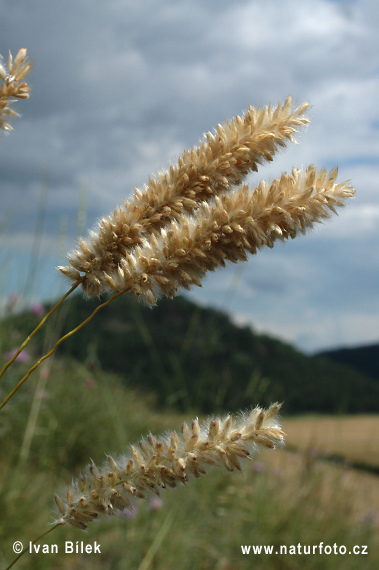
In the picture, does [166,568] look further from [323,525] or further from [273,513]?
[323,525]

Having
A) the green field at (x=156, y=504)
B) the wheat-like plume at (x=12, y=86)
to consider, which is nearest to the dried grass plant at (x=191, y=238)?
the wheat-like plume at (x=12, y=86)

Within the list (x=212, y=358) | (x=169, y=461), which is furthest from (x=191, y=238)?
(x=212, y=358)

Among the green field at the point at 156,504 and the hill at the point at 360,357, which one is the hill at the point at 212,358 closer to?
the hill at the point at 360,357

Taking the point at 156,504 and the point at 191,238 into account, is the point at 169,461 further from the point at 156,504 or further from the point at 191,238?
the point at 156,504

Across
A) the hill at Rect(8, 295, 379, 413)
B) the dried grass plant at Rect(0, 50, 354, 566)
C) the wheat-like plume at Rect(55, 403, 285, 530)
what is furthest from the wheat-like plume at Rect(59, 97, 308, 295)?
the hill at Rect(8, 295, 379, 413)

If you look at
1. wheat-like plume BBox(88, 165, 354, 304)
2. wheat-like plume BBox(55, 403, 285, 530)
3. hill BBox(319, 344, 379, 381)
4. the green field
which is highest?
hill BBox(319, 344, 379, 381)

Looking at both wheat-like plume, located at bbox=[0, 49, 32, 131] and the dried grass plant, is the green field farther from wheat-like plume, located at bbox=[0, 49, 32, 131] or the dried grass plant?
wheat-like plume, located at bbox=[0, 49, 32, 131]
